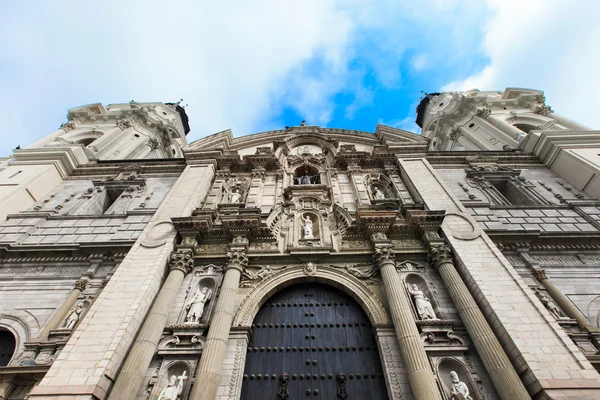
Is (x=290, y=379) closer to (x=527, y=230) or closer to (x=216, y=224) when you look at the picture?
(x=216, y=224)

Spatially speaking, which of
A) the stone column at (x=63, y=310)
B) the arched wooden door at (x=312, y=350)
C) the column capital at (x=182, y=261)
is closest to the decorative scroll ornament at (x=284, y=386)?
the arched wooden door at (x=312, y=350)

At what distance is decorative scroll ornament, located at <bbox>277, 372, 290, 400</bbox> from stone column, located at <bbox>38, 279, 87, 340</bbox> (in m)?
6.31

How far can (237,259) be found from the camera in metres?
9.53

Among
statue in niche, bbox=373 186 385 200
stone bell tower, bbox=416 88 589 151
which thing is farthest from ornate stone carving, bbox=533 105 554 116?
statue in niche, bbox=373 186 385 200

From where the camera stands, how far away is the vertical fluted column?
242 inches

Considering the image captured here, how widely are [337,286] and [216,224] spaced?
186 inches

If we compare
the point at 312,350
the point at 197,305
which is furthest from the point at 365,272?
the point at 197,305

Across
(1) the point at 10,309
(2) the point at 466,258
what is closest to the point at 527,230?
(2) the point at 466,258

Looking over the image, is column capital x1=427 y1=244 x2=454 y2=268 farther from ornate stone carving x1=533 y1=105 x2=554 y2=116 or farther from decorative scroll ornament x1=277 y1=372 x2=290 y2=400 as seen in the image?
ornate stone carving x1=533 y1=105 x2=554 y2=116

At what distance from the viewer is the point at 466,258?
9.00 metres

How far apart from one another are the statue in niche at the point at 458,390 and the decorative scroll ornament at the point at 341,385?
2274 millimetres

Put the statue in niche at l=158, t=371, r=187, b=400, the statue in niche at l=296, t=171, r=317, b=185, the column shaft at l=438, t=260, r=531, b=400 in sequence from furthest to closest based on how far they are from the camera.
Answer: the statue in niche at l=296, t=171, r=317, b=185
the statue in niche at l=158, t=371, r=187, b=400
the column shaft at l=438, t=260, r=531, b=400

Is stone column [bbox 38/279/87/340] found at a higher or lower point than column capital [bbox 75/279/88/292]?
lower

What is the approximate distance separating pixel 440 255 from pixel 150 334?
827cm
